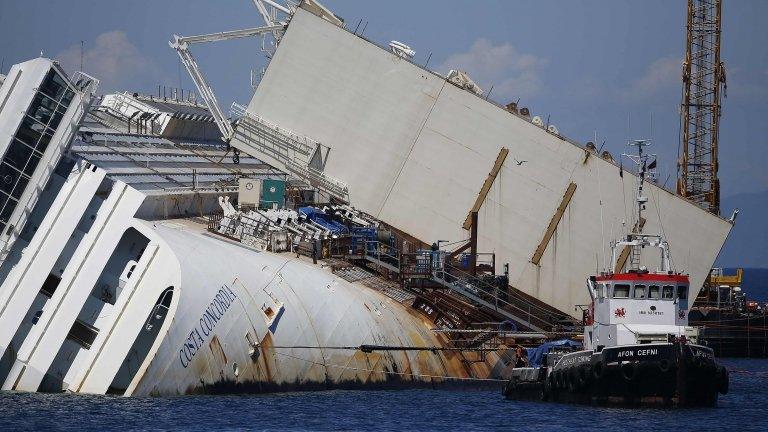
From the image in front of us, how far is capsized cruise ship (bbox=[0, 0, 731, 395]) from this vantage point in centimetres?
4781

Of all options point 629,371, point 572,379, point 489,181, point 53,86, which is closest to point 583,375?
point 572,379

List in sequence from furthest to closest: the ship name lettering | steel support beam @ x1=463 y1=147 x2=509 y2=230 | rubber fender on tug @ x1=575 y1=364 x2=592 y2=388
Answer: steel support beam @ x1=463 y1=147 x2=509 y2=230 < rubber fender on tug @ x1=575 y1=364 x2=592 y2=388 < the ship name lettering

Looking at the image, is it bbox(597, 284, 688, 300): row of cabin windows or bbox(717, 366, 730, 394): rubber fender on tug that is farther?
bbox(597, 284, 688, 300): row of cabin windows

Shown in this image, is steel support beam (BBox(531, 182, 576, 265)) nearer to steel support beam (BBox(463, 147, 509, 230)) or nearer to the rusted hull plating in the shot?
steel support beam (BBox(463, 147, 509, 230))

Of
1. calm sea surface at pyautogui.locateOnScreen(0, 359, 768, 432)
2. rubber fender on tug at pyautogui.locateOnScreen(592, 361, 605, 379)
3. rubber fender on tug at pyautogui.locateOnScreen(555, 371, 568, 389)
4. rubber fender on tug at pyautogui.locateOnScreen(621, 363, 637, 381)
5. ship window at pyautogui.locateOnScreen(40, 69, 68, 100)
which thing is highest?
ship window at pyautogui.locateOnScreen(40, 69, 68, 100)

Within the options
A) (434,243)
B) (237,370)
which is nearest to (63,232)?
(237,370)

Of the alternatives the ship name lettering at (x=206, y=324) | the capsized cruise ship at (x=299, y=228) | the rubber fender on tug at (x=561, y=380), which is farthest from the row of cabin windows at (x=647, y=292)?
the ship name lettering at (x=206, y=324)

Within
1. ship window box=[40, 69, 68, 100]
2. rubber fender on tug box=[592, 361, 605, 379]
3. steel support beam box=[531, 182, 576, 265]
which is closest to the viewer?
rubber fender on tug box=[592, 361, 605, 379]

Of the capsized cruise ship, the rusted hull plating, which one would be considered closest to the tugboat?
the rusted hull plating

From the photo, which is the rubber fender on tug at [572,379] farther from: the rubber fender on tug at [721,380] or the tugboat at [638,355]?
the rubber fender on tug at [721,380]

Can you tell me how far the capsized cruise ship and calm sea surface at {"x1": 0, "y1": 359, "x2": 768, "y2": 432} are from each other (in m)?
1.24

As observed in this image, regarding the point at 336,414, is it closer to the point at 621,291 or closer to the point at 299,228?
the point at 621,291

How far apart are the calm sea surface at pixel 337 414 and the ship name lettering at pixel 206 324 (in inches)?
58.1

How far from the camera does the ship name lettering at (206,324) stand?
156 ft
